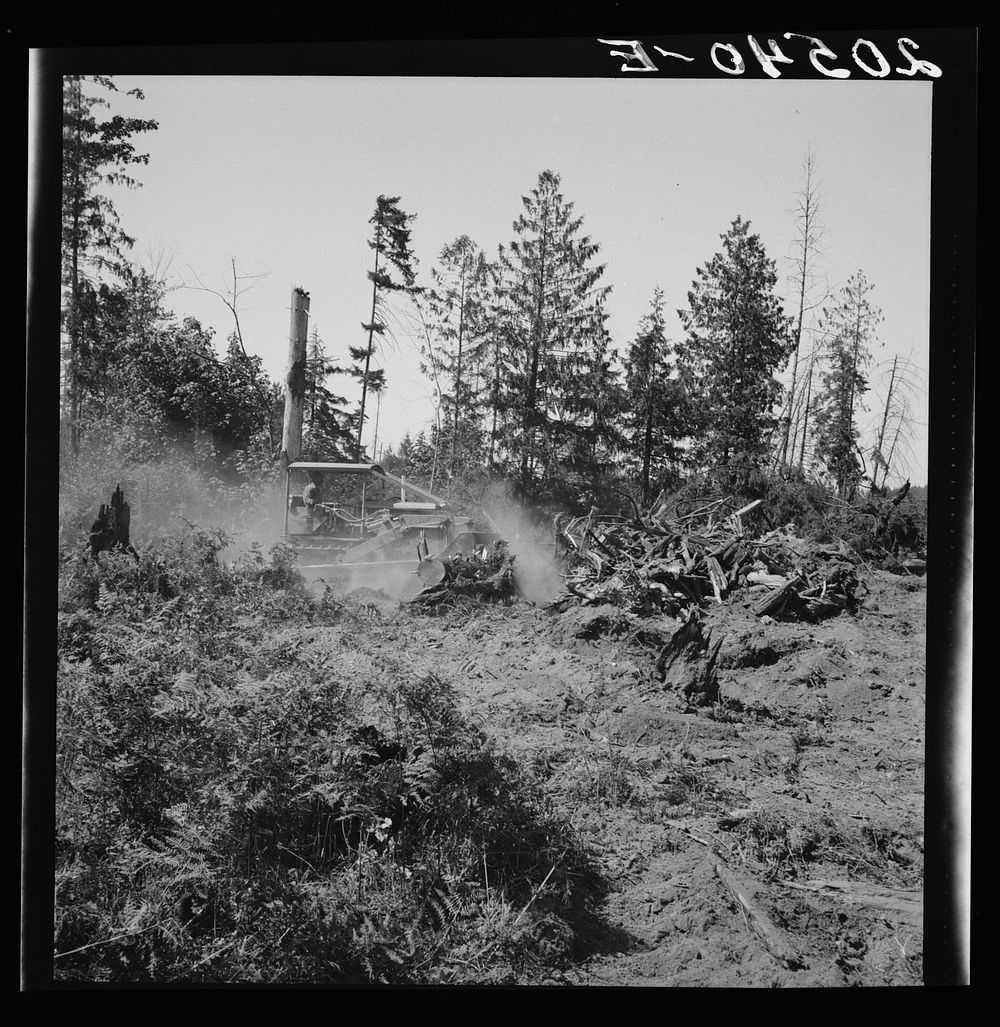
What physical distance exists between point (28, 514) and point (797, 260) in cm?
520

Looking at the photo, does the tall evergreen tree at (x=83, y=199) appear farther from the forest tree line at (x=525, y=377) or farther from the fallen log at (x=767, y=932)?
the fallen log at (x=767, y=932)

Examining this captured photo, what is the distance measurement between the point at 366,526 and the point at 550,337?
2.36m

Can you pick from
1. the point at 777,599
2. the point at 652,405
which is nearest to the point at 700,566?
the point at 777,599

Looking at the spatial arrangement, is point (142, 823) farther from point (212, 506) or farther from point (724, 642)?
point (724, 642)

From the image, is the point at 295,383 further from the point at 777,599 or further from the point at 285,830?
the point at 777,599

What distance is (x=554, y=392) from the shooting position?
18.7 feet

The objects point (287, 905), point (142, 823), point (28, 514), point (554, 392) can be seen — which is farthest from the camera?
point (554, 392)

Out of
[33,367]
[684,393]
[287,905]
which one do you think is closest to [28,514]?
[33,367]

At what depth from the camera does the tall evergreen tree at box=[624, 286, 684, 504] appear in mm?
5348

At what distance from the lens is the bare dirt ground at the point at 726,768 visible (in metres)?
3.73

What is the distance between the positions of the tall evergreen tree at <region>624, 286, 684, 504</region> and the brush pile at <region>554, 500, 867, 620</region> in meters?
0.77

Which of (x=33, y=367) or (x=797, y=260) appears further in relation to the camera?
(x=797, y=260)

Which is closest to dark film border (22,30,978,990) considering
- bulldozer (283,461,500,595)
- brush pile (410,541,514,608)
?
bulldozer (283,461,500,595)

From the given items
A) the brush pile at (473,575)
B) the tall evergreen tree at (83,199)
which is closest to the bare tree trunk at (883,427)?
the brush pile at (473,575)
